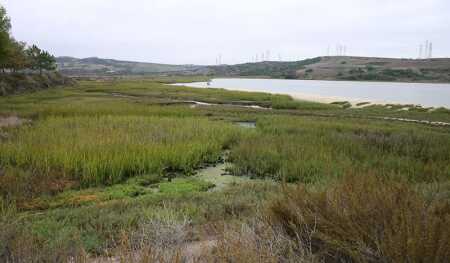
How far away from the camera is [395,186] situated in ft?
13.8

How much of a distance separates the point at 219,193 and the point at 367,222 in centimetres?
454

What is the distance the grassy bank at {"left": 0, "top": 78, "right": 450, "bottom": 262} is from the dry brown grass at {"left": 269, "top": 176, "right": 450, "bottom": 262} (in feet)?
0.05

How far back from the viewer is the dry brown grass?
3.10 metres

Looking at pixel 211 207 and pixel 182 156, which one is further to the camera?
pixel 182 156

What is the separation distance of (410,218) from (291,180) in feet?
20.9

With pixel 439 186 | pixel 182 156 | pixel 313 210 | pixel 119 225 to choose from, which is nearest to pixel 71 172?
pixel 182 156

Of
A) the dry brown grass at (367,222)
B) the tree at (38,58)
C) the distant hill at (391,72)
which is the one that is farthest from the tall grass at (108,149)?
the distant hill at (391,72)

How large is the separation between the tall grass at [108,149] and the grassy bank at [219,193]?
0.05m

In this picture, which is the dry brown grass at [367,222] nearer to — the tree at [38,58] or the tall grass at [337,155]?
the tall grass at [337,155]

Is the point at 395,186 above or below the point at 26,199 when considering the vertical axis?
above

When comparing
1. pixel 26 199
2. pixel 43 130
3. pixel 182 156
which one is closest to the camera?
pixel 26 199

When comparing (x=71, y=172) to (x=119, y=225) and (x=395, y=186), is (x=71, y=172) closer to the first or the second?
(x=119, y=225)

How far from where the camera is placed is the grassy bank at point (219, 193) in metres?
3.60

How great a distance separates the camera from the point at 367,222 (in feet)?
12.2
